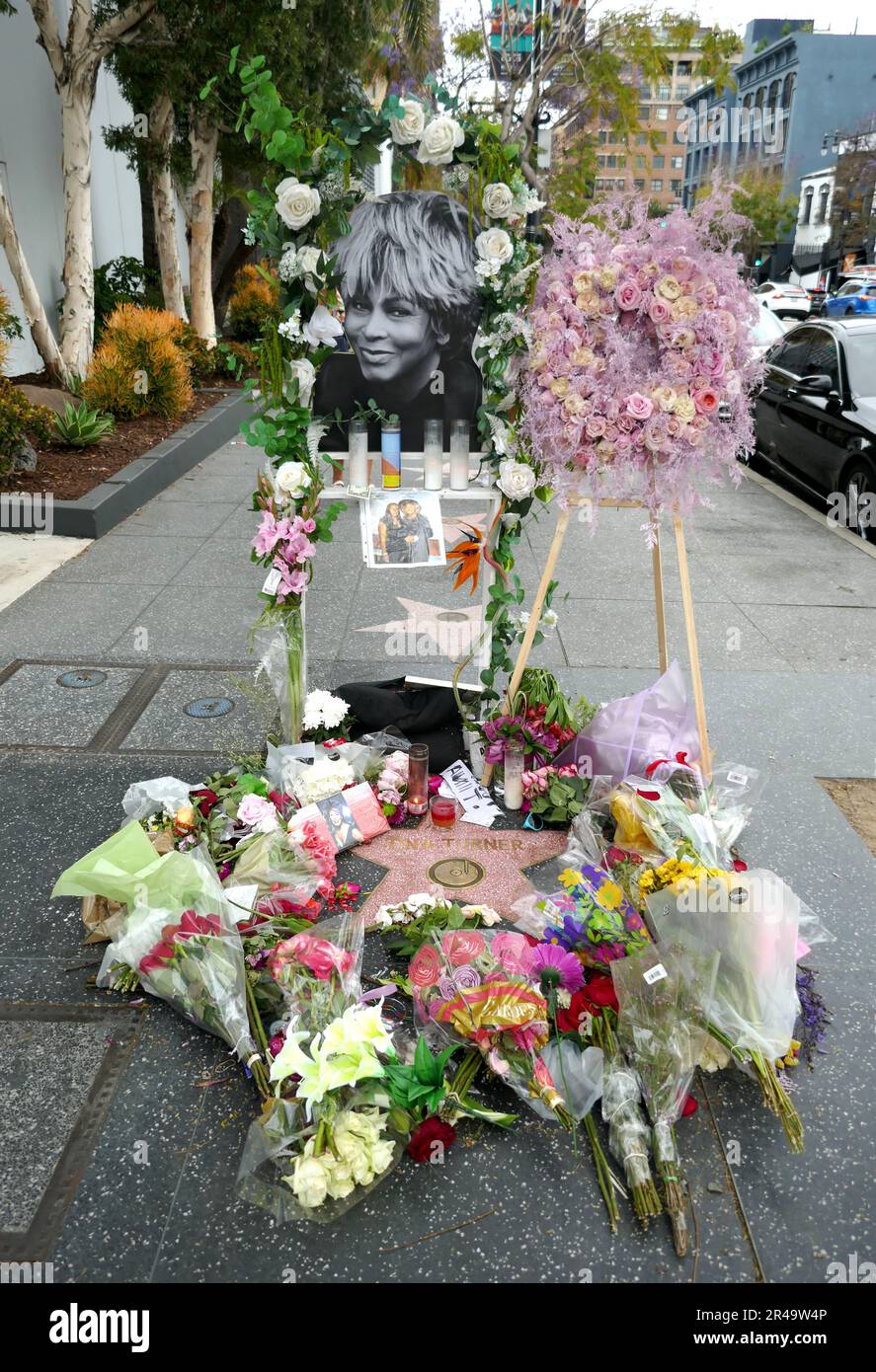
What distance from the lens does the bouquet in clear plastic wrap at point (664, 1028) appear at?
253 cm

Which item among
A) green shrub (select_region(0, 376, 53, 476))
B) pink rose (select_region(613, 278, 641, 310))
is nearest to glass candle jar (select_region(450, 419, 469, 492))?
pink rose (select_region(613, 278, 641, 310))

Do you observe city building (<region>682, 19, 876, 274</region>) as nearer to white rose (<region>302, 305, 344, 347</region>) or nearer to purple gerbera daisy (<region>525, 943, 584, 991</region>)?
white rose (<region>302, 305, 344, 347</region>)

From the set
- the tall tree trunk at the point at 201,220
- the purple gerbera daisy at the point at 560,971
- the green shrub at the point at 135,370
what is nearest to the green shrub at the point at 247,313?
the tall tree trunk at the point at 201,220

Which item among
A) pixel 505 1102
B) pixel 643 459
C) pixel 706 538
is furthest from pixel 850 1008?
pixel 706 538

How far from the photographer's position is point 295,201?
3559 mm

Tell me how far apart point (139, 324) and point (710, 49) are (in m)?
13.8

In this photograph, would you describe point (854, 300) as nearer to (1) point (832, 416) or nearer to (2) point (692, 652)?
(1) point (832, 416)

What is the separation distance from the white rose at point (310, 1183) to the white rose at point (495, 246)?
3.20 metres

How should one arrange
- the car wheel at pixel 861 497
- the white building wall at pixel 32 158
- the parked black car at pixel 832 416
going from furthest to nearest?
the white building wall at pixel 32 158 < the parked black car at pixel 832 416 < the car wheel at pixel 861 497

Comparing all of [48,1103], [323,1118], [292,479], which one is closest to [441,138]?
[292,479]

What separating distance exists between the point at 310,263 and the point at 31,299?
7391 mm

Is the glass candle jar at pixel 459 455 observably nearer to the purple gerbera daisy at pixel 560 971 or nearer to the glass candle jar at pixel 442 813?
the glass candle jar at pixel 442 813

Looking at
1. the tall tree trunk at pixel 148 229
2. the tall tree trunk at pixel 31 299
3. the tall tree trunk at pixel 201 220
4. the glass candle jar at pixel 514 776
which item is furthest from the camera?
the tall tree trunk at pixel 148 229

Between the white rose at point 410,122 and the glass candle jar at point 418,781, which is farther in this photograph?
the glass candle jar at point 418,781
